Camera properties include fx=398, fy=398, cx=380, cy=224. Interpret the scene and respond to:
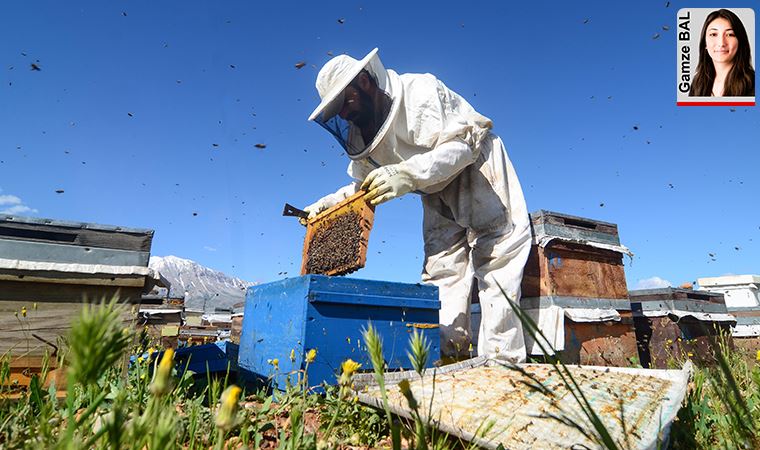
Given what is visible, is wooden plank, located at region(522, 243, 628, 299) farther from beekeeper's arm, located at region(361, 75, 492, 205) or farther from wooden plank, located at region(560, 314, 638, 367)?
beekeeper's arm, located at region(361, 75, 492, 205)

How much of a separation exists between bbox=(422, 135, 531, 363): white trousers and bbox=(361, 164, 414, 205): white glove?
0.86 meters

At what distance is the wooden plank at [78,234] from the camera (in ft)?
7.89

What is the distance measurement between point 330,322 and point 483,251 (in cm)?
186

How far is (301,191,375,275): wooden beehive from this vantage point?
314 centimetres

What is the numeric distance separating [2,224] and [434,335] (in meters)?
2.87

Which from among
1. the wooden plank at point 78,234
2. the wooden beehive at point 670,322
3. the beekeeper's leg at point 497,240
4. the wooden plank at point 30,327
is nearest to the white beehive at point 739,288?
the wooden beehive at point 670,322

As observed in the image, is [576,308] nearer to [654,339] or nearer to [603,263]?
[603,263]

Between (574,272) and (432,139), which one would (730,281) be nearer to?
(574,272)

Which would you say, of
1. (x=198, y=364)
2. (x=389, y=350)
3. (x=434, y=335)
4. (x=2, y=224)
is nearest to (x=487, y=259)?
(x=434, y=335)

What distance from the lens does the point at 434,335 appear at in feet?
9.87

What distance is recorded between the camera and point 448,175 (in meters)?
3.46

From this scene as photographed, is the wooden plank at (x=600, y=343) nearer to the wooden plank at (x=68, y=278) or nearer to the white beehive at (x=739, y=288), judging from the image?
the wooden plank at (x=68, y=278)

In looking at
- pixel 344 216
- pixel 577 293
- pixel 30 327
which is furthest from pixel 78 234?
pixel 577 293

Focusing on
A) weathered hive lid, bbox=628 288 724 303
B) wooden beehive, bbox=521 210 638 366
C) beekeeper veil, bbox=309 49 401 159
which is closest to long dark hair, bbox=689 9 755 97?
wooden beehive, bbox=521 210 638 366
